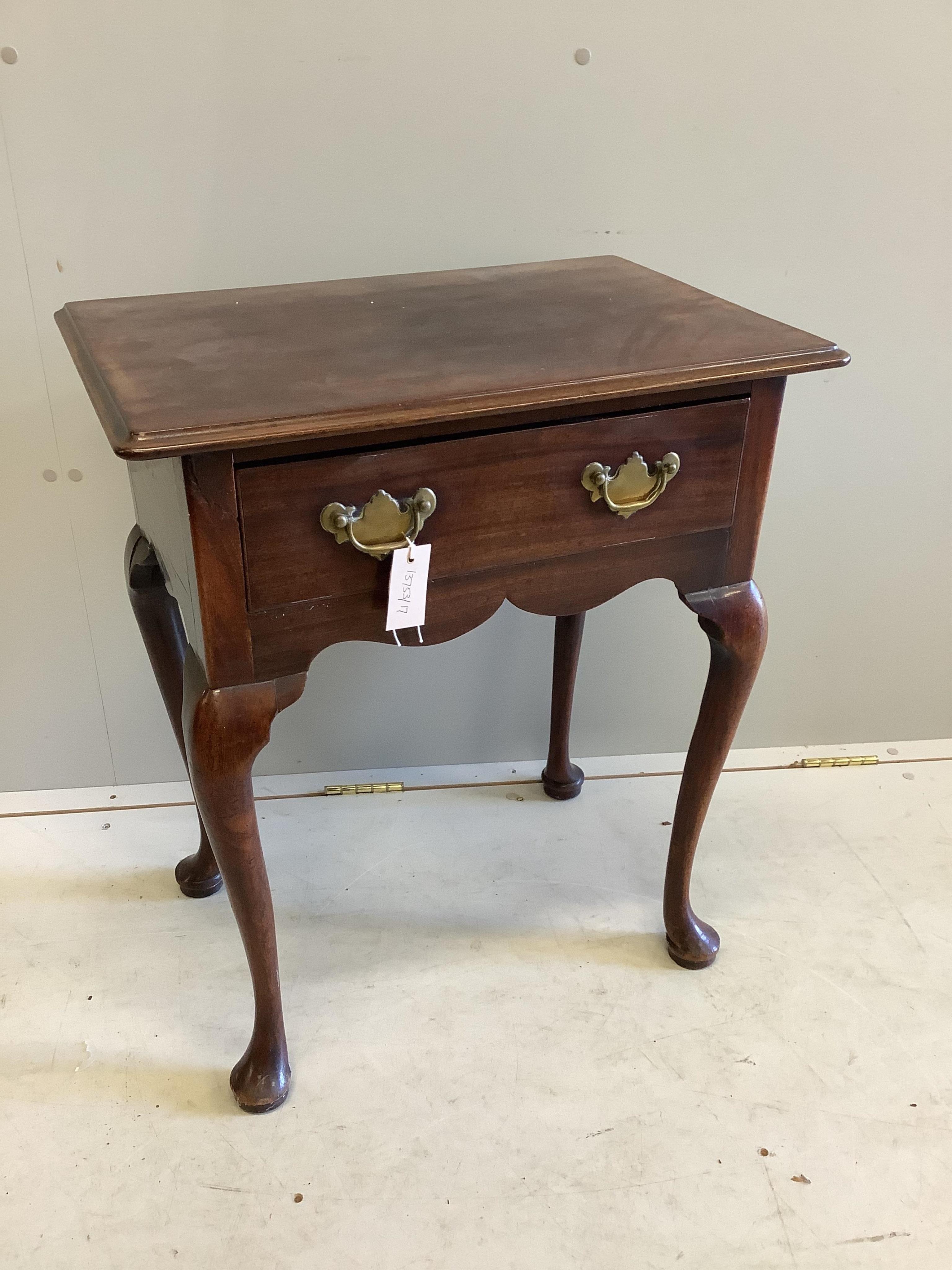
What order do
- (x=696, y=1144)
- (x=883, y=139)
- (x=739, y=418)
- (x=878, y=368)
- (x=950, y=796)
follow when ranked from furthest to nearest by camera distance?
(x=950, y=796)
(x=878, y=368)
(x=883, y=139)
(x=696, y=1144)
(x=739, y=418)

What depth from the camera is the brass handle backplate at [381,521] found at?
83 centimetres

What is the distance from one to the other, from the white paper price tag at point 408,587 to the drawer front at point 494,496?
12 millimetres

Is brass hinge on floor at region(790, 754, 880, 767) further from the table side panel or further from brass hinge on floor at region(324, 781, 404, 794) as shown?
the table side panel

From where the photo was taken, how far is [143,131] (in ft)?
3.83

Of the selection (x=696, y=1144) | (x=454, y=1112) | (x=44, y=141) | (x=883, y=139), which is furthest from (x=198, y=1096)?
(x=883, y=139)

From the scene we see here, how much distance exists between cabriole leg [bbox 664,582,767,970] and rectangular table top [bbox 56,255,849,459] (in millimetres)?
244

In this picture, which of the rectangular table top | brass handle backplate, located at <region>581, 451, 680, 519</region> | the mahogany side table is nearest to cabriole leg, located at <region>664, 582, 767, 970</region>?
the mahogany side table

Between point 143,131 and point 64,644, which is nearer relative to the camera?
point 143,131

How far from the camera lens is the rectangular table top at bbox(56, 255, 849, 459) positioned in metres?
0.78

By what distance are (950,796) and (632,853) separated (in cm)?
51

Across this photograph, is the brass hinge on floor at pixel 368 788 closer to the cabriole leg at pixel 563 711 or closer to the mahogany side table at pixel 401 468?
the cabriole leg at pixel 563 711

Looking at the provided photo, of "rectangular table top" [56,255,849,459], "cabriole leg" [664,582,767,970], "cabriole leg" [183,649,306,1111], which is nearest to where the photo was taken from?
"rectangular table top" [56,255,849,459]

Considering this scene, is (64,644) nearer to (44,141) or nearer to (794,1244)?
(44,141)

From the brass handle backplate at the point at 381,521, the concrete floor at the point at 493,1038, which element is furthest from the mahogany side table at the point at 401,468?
the concrete floor at the point at 493,1038
